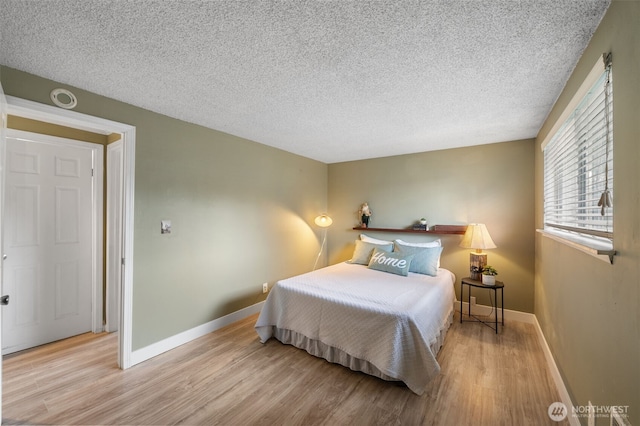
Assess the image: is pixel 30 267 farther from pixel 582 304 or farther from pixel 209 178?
pixel 582 304

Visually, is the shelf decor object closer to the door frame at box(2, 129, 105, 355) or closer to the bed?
the bed

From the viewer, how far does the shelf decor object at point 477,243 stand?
10.3 feet

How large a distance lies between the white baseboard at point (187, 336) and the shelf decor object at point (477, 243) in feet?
9.28

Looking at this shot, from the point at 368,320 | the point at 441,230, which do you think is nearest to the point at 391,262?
the point at 441,230

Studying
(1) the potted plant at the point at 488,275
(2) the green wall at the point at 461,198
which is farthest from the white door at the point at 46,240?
(1) the potted plant at the point at 488,275

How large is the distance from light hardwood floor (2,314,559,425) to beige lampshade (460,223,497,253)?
1.05 metres

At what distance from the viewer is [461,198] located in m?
3.60

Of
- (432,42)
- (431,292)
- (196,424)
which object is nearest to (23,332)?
(196,424)

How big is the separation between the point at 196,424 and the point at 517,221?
12.6ft

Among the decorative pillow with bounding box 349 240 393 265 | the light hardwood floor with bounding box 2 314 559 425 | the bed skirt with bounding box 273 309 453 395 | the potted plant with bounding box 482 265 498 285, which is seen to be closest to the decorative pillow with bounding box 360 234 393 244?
the decorative pillow with bounding box 349 240 393 265

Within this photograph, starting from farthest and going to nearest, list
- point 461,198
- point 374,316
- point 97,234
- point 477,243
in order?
point 461,198
point 477,243
point 97,234
point 374,316

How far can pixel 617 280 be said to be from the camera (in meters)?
1.12

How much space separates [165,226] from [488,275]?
359cm

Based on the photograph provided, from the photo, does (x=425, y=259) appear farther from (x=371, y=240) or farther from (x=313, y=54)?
(x=313, y=54)
